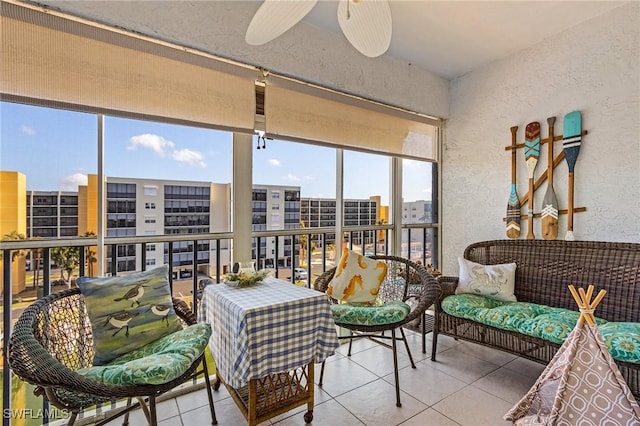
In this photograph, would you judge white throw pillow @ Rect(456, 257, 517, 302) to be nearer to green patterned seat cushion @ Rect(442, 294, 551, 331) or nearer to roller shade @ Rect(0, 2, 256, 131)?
green patterned seat cushion @ Rect(442, 294, 551, 331)

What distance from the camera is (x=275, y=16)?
1.30m

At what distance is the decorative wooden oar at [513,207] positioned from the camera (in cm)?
288

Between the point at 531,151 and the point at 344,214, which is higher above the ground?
the point at 531,151

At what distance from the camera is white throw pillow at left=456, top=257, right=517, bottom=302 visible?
247 cm

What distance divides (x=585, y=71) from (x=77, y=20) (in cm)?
352

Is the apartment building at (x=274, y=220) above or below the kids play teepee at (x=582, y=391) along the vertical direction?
above

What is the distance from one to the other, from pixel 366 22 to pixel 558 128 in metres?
2.21

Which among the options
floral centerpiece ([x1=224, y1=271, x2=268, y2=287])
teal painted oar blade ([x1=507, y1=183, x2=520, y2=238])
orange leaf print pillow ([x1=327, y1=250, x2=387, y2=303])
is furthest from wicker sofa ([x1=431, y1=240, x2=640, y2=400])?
floral centerpiece ([x1=224, y1=271, x2=268, y2=287])

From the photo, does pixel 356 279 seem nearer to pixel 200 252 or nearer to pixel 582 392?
pixel 200 252

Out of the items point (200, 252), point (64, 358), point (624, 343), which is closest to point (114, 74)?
point (200, 252)

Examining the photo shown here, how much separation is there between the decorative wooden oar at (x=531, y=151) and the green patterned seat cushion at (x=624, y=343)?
3.78 feet

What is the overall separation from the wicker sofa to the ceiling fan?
1961mm

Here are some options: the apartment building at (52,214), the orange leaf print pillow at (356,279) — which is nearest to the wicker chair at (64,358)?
the apartment building at (52,214)

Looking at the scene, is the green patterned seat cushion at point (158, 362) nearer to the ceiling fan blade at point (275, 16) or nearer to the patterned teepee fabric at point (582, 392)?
the ceiling fan blade at point (275, 16)
